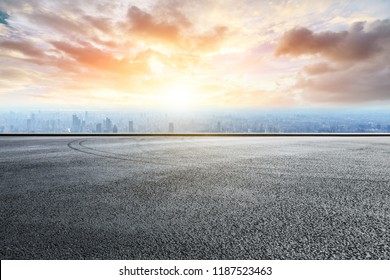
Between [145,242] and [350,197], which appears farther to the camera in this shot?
[350,197]

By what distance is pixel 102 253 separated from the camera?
9.37 ft

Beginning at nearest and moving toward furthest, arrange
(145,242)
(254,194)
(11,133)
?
(145,242), (254,194), (11,133)

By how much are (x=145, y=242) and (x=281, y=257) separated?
1.39m

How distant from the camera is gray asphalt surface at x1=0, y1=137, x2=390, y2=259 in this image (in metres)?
2.92

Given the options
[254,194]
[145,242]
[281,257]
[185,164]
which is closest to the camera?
[281,257]

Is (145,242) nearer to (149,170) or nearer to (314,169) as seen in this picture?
(149,170)

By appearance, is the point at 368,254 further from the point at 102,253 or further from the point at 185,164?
the point at 185,164

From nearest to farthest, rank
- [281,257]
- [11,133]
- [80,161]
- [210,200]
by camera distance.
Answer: [281,257]
[210,200]
[80,161]
[11,133]

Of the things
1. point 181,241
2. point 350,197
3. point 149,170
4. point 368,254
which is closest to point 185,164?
point 149,170

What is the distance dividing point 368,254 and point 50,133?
21138 millimetres

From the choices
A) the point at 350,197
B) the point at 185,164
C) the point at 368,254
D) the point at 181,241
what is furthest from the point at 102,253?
the point at 185,164

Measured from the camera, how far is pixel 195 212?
406 cm

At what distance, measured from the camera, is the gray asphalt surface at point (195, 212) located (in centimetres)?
292

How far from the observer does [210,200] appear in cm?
467
